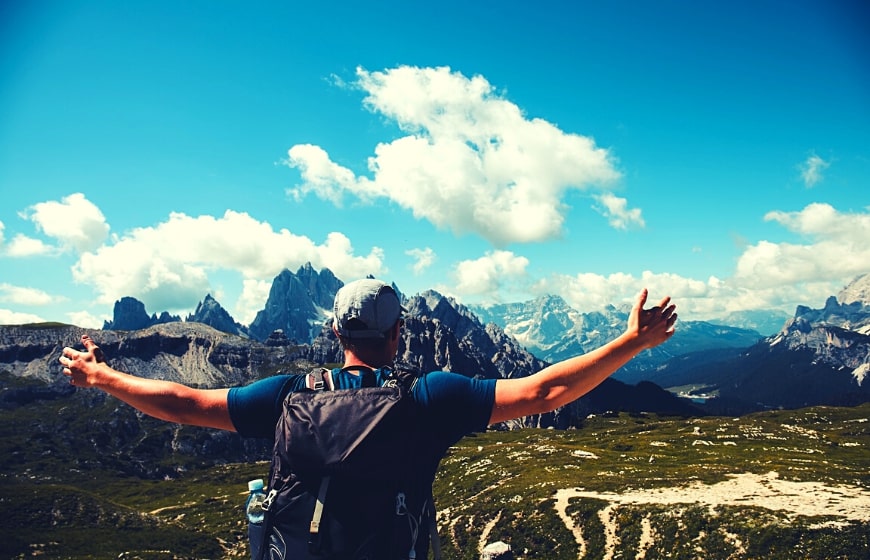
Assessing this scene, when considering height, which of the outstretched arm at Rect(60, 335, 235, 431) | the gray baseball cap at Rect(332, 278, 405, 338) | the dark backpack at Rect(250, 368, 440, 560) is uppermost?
the gray baseball cap at Rect(332, 278, 405, 338)

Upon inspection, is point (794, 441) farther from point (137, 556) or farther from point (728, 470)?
point (137, 556)

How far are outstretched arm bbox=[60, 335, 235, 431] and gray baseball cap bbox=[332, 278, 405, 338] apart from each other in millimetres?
1433

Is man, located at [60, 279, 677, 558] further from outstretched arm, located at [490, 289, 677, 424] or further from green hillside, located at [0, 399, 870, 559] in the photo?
green hillside, located at [0, 399, 870, 559]

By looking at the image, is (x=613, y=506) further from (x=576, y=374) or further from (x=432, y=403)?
(x=432, y=403)

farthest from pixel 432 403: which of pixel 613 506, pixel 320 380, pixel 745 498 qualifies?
pixel 745 498

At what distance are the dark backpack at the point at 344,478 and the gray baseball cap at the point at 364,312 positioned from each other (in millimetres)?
755

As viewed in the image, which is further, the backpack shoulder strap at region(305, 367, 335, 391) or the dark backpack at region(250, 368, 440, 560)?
the backpack shoulder strap at region(305, 367, 335, 391)

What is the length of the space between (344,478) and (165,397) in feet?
7.01

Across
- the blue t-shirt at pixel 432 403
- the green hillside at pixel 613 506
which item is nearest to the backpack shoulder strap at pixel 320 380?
the blue t-shirt at pixel 432 403

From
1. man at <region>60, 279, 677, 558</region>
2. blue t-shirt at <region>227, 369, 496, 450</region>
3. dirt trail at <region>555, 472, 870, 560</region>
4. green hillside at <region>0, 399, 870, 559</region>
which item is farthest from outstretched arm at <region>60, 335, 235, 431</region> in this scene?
dirt trail at <region>555, 472, 870, 560</region>

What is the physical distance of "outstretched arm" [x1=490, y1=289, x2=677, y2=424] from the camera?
15.2ft

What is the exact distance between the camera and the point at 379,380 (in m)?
5.05

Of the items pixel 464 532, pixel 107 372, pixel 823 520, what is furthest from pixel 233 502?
pixel 107 372

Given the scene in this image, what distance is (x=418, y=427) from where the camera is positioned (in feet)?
15.4
